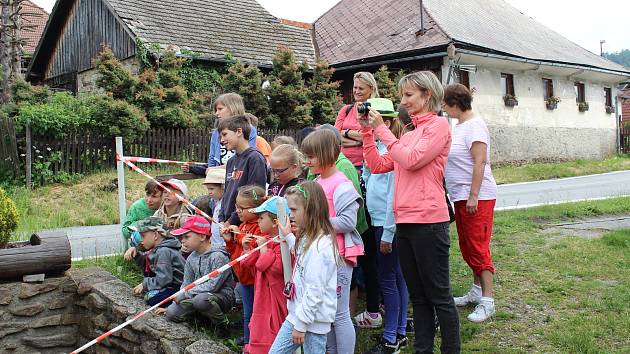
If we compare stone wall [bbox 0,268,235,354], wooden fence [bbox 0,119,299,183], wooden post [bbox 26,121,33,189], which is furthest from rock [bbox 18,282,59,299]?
wooden fence [bbox 0,119,299,183]

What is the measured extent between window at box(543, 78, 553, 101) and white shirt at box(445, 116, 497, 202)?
21.7 metres

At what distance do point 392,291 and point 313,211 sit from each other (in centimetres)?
104

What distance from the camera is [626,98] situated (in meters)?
39.2

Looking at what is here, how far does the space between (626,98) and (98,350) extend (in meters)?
41.4

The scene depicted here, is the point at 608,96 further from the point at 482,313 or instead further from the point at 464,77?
the point at 482,313

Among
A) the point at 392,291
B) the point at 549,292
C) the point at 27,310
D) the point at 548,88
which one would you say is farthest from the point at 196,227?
the point at 548,88

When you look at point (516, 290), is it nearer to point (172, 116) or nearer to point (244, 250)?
point (244, 250)

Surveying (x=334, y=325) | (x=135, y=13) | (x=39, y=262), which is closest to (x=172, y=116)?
(x=135, y=13)

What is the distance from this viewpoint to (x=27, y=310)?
18.5 feet

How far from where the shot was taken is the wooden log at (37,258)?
556 cm

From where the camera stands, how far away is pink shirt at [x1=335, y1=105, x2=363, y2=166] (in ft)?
15.3

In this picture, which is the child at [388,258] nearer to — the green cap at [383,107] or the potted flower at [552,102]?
the green cap at [383,107]

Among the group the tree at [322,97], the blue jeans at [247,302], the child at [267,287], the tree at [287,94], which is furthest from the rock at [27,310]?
the tree at [322,97]

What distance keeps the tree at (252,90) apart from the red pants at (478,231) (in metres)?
13.6
